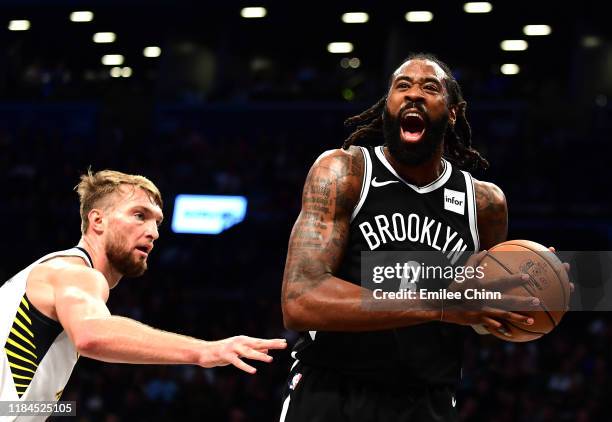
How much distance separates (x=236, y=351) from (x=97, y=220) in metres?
1.23

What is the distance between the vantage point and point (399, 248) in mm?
4086

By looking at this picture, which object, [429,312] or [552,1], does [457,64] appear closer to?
[552,1]

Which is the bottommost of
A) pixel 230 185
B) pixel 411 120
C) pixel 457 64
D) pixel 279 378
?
pixel 279 378

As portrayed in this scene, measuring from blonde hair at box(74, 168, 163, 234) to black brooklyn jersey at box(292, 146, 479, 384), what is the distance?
1003mm

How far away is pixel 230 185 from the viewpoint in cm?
1845

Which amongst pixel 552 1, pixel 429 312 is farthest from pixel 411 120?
pixel 552 1

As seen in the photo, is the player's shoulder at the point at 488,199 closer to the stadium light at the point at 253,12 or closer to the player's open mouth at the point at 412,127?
the player's open mouth at the point at 412,127

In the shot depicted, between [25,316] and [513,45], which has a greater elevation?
[25,316]

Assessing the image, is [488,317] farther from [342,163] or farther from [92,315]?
[92,315]

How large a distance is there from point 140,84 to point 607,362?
15.2m

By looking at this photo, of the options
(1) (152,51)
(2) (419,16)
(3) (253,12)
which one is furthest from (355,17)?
(1) (152,51)

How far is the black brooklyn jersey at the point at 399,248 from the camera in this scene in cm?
402

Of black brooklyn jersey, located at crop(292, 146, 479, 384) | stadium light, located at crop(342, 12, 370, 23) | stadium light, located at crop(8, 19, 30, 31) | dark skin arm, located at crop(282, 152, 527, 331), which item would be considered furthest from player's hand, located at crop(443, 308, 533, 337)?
stadium light, located at crop(8, 19, 30, 31)

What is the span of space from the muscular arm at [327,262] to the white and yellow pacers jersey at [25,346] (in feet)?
3.25
